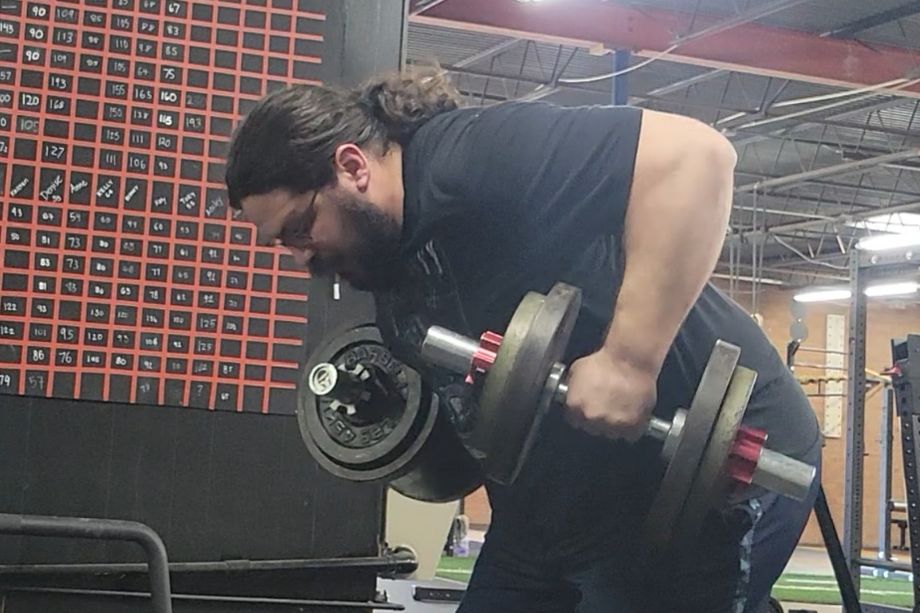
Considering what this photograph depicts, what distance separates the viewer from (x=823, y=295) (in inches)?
507

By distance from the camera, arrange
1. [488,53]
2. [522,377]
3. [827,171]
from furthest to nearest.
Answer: [827,171]
[488,53]
[522,377]

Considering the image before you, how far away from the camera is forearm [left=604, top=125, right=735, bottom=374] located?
1.25 metres

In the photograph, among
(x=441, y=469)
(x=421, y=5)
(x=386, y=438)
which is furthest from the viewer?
(x=421, y=5)

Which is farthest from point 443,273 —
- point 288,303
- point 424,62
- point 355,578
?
point 355,578

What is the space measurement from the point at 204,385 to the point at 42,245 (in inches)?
13.7

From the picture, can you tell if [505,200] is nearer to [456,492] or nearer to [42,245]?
[456,492]

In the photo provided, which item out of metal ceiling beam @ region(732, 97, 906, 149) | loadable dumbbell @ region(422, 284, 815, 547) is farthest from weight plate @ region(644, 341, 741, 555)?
metal ceiling beam @ region(732, 97, 906, 149)

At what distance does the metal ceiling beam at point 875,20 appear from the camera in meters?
6.58

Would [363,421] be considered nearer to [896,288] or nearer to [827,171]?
[827,171]

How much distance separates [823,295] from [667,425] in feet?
40.0

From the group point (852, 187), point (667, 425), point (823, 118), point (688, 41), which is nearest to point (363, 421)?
Result: point (667, 425)

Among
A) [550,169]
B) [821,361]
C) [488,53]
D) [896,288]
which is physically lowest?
[821,361]

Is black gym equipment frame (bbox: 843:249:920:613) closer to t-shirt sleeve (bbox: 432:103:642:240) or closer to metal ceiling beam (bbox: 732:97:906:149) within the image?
t-shirt sleeve (bbox: 432:103:642:240)

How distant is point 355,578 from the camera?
1.97 meters
